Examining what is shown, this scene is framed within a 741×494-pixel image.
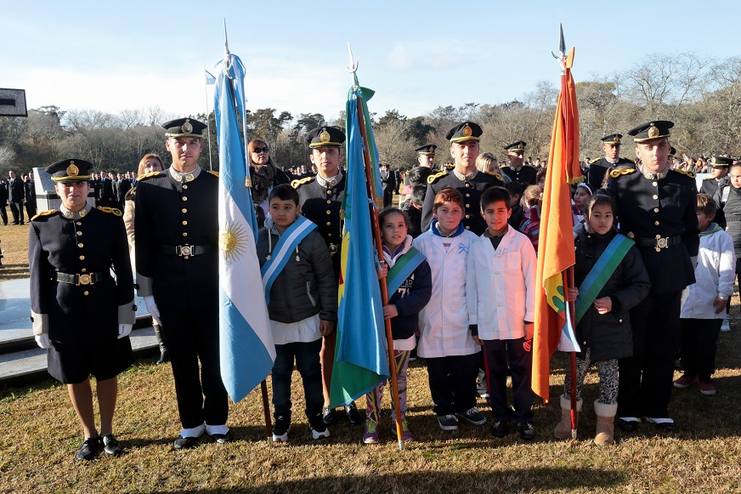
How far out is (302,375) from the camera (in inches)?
170

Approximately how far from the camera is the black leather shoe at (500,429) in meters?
4.31

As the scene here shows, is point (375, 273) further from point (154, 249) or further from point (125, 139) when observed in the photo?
point (125, 139)

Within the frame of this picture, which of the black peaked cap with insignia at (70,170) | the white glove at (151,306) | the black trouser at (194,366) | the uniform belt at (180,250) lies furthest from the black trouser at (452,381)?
the black peaked cap with insignia at (70,170)

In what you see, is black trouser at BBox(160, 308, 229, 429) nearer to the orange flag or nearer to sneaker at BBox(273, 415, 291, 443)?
sneaker at BBox(273, 415, 291, 443)

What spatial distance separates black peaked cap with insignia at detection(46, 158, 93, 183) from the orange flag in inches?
134

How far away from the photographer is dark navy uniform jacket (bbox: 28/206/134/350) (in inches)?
157

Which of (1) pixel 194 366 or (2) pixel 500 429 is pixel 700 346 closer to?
(2) pixel 500 429

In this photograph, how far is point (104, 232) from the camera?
410 cm

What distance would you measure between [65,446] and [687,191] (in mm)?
5341

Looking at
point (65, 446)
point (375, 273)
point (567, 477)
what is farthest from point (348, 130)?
point (65, 446)

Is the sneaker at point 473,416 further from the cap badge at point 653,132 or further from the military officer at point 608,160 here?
the military officer at point 608,160

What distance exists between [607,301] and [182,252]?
318cm

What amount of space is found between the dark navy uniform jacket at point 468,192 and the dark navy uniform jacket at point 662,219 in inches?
47.9

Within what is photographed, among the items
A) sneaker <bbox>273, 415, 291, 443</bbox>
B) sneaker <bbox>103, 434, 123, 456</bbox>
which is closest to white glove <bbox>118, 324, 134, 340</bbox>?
sneaker <bbox>103, 434, 123, 456</bbox>
